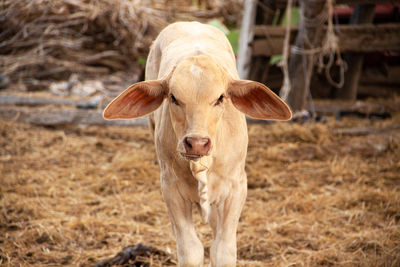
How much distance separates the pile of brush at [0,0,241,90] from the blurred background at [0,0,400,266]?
33mm

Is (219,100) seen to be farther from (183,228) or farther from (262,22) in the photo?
(262,22)

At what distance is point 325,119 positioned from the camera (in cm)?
662

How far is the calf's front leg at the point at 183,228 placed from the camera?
2760mm

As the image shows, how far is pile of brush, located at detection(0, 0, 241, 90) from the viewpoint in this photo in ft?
26.7

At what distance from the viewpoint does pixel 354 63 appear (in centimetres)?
777

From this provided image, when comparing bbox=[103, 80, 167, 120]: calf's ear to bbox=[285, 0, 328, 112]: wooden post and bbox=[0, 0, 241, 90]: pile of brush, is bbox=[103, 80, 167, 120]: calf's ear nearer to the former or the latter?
bbox=[285, 0, 328, 112]: wooden post

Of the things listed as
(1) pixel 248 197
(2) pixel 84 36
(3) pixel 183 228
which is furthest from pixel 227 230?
(2) pixel 84 36

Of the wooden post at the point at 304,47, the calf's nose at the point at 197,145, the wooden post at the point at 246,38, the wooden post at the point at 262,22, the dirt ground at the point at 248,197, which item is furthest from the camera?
the wooden post at the point at 262,22

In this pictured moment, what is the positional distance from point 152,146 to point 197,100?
3.88m

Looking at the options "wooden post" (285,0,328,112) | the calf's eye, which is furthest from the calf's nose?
"wooden post" (285,0,328,112)

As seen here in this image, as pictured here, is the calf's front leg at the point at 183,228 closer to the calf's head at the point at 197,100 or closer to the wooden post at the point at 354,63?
the calf's head at the point at 197,100

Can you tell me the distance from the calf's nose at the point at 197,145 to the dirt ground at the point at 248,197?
4.59 feet

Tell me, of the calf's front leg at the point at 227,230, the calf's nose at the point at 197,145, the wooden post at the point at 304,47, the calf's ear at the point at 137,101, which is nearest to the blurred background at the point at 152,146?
the wooden post at the point at 304,47

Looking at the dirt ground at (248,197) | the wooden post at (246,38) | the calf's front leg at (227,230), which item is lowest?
the dirt ground at (248,197)
